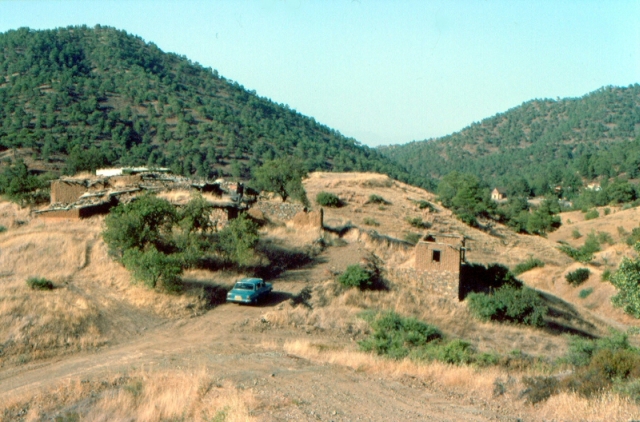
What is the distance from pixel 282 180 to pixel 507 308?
23079 mm

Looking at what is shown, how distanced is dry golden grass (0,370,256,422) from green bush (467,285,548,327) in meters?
14.4

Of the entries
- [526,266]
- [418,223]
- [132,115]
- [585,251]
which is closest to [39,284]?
[526,266]

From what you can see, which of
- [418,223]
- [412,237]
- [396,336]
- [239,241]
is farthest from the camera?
[418,223]

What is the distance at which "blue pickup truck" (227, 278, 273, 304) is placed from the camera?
2014 centimetres

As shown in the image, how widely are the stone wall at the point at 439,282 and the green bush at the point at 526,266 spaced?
16.5 meters

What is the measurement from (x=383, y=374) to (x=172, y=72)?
367 feet

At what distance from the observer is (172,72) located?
115 metres

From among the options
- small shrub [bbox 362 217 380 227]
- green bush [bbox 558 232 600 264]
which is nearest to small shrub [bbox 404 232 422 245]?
small shrub [bbox 362 217 380 227]

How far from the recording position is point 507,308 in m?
23.7

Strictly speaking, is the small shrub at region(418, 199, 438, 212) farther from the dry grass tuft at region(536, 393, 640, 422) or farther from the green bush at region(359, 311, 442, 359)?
the dry grass tuft at region(536, 393, 640, 422)

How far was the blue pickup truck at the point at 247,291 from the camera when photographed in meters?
20.1

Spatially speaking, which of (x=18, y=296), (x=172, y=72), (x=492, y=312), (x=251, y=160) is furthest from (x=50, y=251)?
(x=172, y=72)

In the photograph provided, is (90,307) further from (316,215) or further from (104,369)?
(316,215)

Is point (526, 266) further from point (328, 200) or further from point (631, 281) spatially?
point (631, 281)
